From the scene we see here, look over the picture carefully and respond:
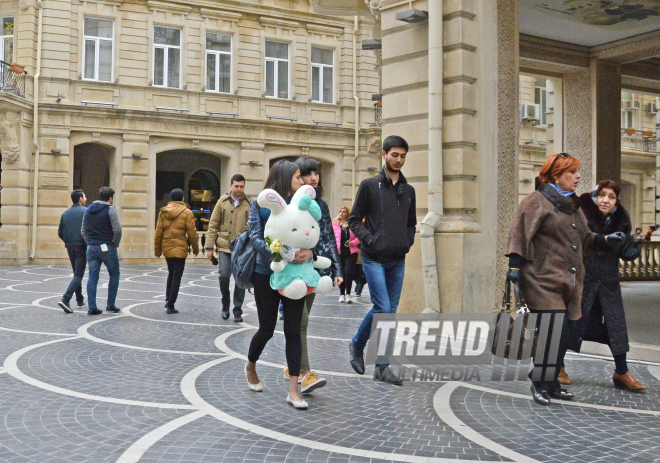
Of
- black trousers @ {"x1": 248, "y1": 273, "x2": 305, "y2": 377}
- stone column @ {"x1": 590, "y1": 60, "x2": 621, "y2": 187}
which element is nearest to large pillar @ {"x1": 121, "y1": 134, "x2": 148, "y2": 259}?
stone column @ {"x1": 590, "y1": 60, "x2": 621, "y2": 187}

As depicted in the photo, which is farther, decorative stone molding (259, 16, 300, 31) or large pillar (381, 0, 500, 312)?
decorative stone molding (259, 16, 300, 31)

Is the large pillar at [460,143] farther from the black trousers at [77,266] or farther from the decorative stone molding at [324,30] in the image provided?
the decorative stone molding at [324,30]

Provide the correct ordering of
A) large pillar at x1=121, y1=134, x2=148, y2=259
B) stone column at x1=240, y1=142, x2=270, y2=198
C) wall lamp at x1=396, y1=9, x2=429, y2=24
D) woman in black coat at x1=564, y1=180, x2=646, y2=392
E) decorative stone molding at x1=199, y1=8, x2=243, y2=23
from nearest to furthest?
woman in black coat at x1=564, y1=180, x2=646, y2=392, wall lamp at x1=396, y1=9, x2=429, y2=24, large pillar at x1=121, y1=134, x2=148, y2=259, decorative stone molding at x1=199, y1=8, x2=243, y2=23, stone column at x1=240, y1=142, x2=270, y2=198

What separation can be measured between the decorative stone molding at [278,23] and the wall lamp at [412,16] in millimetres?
20702

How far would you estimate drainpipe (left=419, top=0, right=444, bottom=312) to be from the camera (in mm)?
9383

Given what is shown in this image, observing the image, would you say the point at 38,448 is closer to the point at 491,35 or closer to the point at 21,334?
the point at 21,334

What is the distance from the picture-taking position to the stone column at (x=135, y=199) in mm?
26766

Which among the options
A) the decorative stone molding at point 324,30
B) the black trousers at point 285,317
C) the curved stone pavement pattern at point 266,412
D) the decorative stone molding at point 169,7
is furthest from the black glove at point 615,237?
the decorative stone molding at point 324,30

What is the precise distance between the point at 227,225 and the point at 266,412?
581 centimetres

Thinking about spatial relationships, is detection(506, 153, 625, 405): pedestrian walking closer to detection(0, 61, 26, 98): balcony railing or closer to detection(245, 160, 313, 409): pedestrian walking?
detection(245, 160, 313, 409): pedestrian walking

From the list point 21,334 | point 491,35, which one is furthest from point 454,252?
point 21,334

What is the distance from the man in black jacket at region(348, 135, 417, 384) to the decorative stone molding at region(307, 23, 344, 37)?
2445 cm

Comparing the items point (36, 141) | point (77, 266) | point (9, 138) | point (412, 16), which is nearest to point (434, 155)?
point (412, 16)

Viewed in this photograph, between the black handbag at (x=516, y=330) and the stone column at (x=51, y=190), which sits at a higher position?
the stone column at (x=51, y=190)
